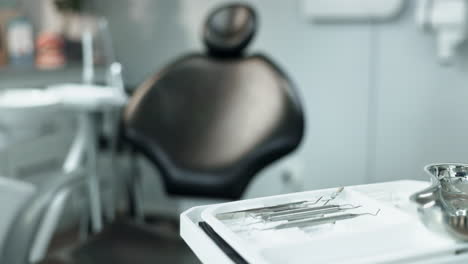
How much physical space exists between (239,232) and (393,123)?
5.62 feet

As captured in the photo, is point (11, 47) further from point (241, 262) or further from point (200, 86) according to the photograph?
point (241, 262)

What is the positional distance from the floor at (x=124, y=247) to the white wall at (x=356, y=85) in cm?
49

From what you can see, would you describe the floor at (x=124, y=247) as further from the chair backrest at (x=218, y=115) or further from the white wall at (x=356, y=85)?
the chair backrest at (x=218, y=115)

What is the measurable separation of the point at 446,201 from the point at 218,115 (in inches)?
46.6

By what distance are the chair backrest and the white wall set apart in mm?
428

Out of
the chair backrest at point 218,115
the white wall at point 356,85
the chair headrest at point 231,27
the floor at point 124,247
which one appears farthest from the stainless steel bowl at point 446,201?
the floor at point 124,247

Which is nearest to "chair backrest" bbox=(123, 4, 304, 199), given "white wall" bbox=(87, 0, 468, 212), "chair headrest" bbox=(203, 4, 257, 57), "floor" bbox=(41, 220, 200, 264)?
"chair headrest" bbox=(203, 4, 257, 57)

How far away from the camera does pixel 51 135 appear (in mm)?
2477

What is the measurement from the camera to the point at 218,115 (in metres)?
1.53

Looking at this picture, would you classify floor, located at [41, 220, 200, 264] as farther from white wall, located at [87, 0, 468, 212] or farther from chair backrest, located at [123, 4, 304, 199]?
chair backrest, located at [123, 4, 304, 199]

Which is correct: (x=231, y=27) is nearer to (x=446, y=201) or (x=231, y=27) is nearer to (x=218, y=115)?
(x=218, y=115)

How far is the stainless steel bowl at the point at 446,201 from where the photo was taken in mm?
351

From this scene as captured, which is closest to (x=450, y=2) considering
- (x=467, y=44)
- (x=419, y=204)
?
(x=467, y=44)

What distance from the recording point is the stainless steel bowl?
1.15ft
